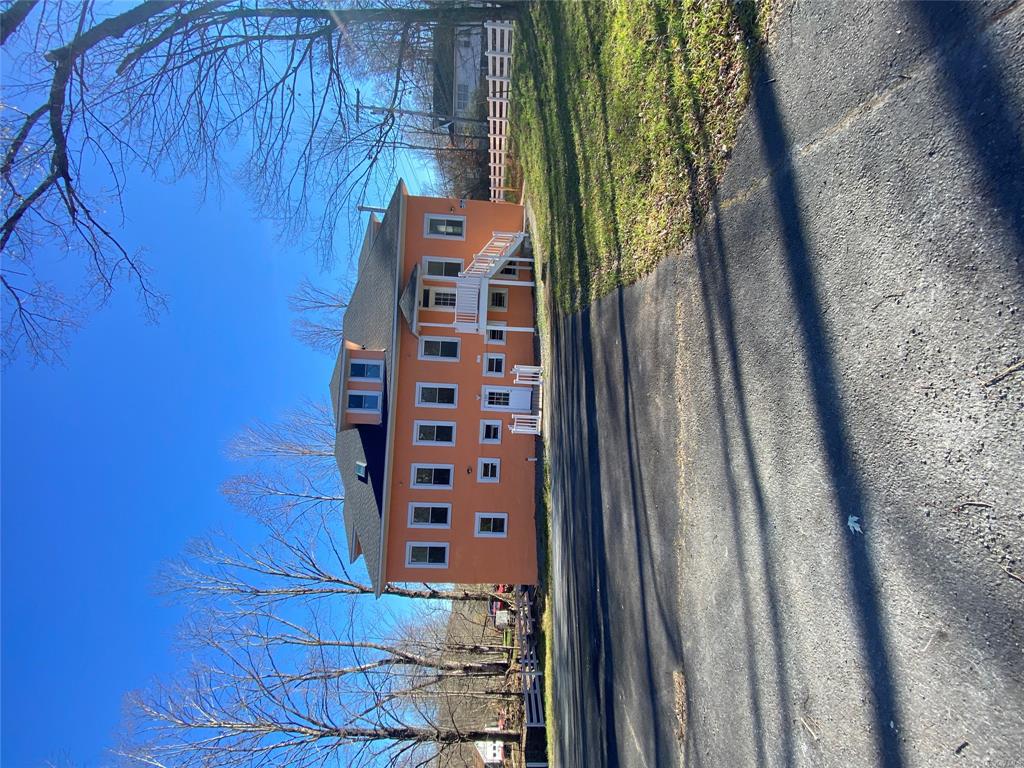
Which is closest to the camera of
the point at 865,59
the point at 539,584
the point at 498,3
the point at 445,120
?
the point at 865,59

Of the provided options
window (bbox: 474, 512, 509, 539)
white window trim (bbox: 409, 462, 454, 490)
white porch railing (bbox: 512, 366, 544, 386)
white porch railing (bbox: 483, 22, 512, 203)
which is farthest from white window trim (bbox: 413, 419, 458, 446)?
white porch railing (bbox: 483, 22, 512, 203)

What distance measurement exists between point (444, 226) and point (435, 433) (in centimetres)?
650

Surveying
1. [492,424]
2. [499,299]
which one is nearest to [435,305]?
[499,299]

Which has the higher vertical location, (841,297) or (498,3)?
(498,3)

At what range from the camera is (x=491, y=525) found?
1684cm

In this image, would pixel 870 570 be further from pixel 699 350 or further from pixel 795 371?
pixel 699 350

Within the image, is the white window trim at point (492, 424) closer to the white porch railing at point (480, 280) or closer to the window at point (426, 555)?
the white porch railing at point (480, 280)

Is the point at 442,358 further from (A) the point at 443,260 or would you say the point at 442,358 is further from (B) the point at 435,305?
(A) the point at 443,260

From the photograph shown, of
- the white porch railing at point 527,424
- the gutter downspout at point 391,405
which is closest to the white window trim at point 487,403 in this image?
the white porch railing at point 527,424

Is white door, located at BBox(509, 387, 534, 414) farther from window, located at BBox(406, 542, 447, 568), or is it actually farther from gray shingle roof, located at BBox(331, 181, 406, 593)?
window, located at BBox(406, 542, 447, 568)

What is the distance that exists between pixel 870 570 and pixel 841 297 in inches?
70.9

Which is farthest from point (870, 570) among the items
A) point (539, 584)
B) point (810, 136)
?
point (539, 584)

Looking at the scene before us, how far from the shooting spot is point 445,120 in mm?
22250

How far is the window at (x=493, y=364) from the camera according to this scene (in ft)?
55.7
